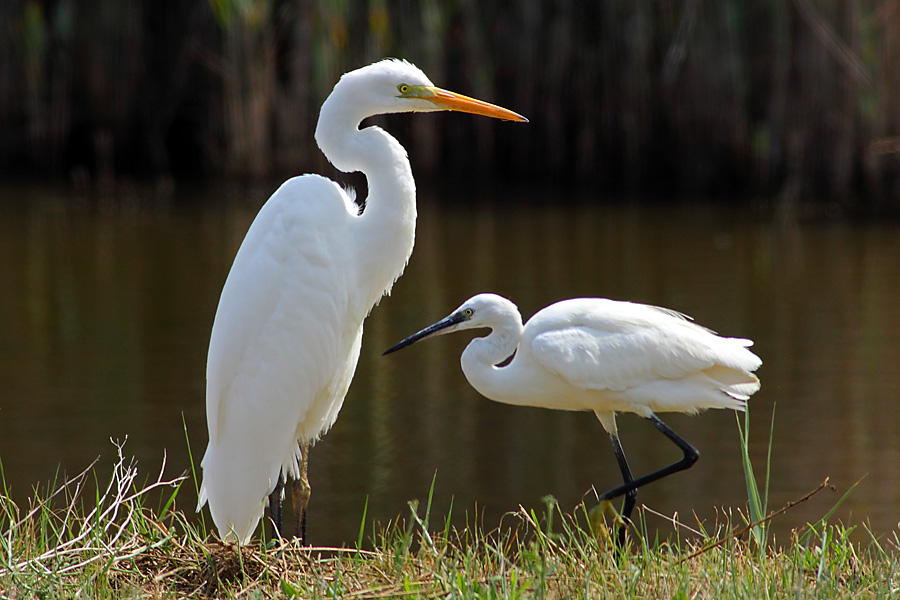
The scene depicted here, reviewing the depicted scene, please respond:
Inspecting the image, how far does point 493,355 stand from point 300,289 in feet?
2.62

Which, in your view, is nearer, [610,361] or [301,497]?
[301,497]

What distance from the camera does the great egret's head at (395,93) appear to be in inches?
130

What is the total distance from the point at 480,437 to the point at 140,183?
308 inches

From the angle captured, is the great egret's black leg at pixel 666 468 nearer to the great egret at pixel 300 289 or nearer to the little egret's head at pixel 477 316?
the little egret's head at pixel 477 316

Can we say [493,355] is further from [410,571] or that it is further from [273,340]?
[410,571]

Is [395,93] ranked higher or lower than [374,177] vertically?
higher

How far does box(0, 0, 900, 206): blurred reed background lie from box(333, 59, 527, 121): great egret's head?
671 cm

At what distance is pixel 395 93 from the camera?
337 cm

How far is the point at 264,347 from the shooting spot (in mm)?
3252

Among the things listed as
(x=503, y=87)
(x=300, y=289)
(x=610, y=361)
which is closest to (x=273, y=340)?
(x=300, y=289)

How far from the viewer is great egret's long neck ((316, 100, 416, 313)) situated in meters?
3.30

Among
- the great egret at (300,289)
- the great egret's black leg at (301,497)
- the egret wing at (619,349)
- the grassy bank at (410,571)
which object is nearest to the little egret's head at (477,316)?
the egret wing at (619,349)

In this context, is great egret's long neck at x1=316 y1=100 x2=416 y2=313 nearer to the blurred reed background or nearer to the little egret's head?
the little egret's head

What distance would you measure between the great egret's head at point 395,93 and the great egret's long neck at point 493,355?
712mm
